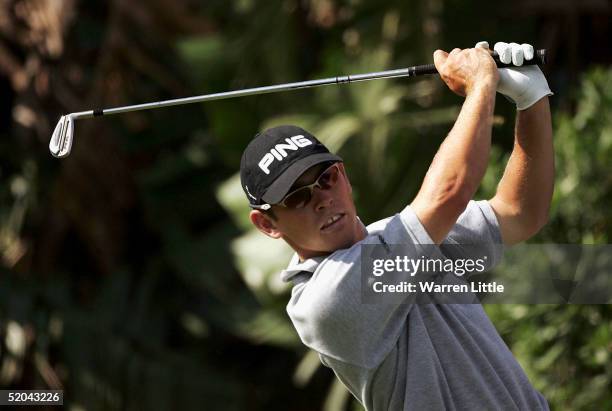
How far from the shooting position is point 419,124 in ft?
24.6

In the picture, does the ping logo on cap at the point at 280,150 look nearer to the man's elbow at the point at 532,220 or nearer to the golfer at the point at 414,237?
the golfer at the point at 414,237

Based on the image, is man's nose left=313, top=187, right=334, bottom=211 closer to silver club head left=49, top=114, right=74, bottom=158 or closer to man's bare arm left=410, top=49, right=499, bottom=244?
man's bare arm left=410, top=49, right=499, bottom=244

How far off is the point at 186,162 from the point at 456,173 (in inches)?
285

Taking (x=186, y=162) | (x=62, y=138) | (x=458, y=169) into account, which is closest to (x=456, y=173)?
(x=458, y=169)

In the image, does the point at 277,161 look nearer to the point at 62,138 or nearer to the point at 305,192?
the point at 305,192

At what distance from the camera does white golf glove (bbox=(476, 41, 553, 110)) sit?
2.81 m

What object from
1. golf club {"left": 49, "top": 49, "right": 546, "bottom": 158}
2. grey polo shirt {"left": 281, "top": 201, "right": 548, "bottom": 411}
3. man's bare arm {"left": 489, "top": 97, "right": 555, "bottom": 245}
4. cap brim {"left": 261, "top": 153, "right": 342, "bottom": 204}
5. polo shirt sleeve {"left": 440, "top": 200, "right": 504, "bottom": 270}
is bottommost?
grey polo shirt {"left": 281, "top": 201, "right": 548, "bottom": 411}

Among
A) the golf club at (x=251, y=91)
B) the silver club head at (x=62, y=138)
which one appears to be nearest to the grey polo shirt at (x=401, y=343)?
the golf club at (x=251, y=91)

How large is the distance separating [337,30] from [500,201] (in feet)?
19.2

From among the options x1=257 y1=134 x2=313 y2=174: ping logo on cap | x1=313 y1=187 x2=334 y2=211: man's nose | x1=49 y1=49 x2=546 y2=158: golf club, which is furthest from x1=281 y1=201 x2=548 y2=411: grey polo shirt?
x1=49 y1=49 x2=546 y2=158: golf club

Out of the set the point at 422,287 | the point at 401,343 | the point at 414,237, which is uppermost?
the point at 414,237

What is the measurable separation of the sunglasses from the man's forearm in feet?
0.80

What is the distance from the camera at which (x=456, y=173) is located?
8.55ft

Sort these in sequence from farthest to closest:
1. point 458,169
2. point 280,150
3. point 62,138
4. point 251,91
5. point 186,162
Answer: point 186,162, point 62,138, point 251,91, point 280,150, point 458,169
